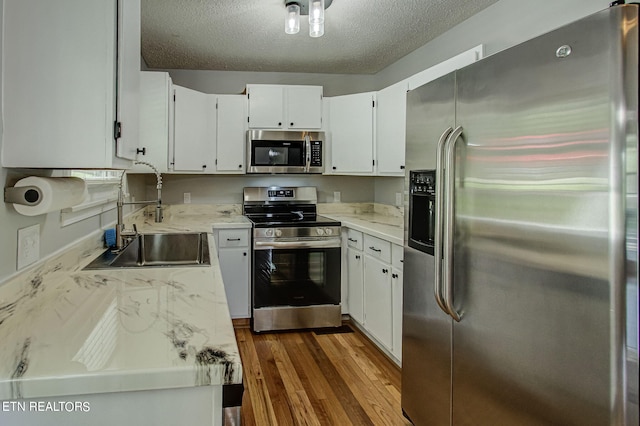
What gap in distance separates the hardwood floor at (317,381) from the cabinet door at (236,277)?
0.21m

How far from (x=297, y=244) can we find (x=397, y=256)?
1051mm

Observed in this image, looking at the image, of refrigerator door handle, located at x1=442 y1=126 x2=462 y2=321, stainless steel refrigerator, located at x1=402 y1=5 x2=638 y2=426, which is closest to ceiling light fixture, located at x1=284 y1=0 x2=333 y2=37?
→ stainless steel refrigerator, located at x1=402 y1=5 x2=638 y2=426

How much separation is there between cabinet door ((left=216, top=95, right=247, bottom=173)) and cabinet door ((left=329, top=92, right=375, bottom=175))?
81cm

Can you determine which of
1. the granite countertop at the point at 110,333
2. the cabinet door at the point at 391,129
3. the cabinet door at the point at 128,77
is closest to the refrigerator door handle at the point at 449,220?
the granite countertop at the point at 110,333

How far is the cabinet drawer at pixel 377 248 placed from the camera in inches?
115

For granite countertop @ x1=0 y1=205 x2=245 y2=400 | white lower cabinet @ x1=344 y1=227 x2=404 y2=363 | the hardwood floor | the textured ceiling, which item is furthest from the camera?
white lower cabinet @ x1=344 y1=227 x2=404 y2=363

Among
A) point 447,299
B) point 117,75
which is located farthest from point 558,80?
point 117,75

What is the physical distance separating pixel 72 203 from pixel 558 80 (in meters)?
1.52

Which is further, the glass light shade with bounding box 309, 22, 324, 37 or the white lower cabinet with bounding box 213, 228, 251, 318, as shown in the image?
the white lower cabinet with bounding box 213, 228, 251, 318

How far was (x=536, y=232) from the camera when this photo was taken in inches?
50.6

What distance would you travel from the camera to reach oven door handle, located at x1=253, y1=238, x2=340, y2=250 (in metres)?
3.52

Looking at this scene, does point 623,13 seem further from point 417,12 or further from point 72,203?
point 417,12

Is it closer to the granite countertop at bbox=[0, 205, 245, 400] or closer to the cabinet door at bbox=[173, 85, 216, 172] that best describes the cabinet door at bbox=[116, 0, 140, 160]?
the granite countertop at bbox=[0, 205, 245, 400]

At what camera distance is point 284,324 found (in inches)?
141
